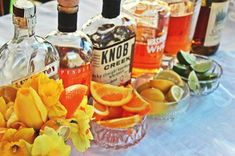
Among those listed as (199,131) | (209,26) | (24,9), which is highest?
(24,9)

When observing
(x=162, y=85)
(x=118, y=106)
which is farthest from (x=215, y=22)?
(x=118, y=106)

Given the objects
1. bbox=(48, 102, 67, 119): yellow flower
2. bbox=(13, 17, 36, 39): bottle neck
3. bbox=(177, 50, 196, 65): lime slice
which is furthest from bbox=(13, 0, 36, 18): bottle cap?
bbox=(177, 50, 196, 65): lime slice

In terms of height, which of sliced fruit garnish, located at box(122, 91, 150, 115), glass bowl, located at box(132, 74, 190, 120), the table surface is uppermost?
sliced fruit garnish, located at box(122, 91, 150, 115)

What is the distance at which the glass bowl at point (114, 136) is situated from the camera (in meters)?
0.78

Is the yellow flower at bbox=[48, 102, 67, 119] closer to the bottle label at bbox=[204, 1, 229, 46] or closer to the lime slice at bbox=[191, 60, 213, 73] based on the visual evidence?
the lime slice at bbox=[191, 60, 213, 73]

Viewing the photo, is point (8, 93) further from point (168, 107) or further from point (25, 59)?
point (168, 107)

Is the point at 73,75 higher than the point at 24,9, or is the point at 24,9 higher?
the point at 24,9

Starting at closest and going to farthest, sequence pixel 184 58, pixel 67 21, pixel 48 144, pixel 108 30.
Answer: pixel 48 144 → pixel 67 21 → pixel 108 30 → pixel 184 58

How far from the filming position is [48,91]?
2.11 ft

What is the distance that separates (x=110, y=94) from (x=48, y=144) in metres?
0.22

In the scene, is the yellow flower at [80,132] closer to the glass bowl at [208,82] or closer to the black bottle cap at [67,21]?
the black bottle cap at [67,21]

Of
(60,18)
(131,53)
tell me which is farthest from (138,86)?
(60,18)

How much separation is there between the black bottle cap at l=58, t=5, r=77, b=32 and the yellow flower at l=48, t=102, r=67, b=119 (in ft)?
0.48

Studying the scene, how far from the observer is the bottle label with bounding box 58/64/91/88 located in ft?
2.59
